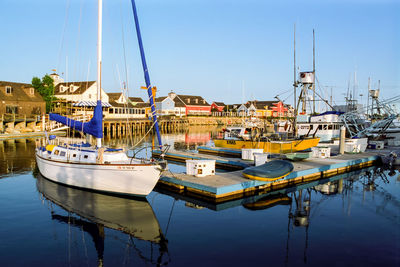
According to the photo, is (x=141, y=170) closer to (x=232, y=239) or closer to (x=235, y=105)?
(x=232, y=239)

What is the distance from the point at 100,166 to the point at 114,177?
93 centimetres

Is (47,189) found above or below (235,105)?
below

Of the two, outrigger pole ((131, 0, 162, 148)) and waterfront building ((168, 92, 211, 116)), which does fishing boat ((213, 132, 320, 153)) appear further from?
waterfront building ((168, 92, 211, 116))

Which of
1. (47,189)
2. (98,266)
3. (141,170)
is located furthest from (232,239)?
(47,189)

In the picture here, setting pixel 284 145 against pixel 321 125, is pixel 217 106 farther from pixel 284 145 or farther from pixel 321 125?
pixel 284 145

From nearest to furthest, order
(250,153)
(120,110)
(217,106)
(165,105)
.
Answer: (250,153) → (120,110) → (165,105) → (217,106)

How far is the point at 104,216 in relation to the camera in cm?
1282

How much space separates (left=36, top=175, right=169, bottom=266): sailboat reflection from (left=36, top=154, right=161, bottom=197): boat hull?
538mm

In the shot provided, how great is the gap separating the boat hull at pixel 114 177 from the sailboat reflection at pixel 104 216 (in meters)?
0.54

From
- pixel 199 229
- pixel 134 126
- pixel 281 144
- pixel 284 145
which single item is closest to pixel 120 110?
pixel 134 126

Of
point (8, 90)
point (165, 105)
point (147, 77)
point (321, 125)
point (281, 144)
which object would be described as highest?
point (8, 90)

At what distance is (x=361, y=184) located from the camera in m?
19.0

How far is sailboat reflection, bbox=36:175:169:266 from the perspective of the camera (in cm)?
1077

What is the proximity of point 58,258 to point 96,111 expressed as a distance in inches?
306
